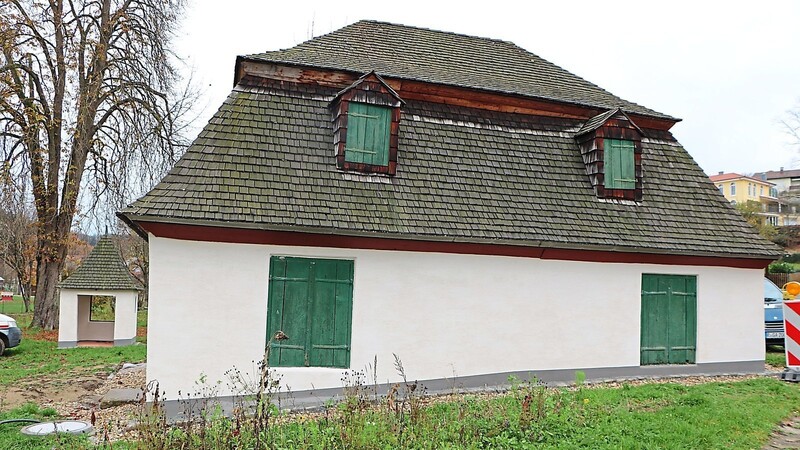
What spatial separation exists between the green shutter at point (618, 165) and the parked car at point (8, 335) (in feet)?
48.4

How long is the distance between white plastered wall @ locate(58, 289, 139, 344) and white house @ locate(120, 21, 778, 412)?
950 centimetres

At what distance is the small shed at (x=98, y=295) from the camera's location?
54.6 feet

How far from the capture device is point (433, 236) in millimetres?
8898

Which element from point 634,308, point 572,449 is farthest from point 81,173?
point 572,449

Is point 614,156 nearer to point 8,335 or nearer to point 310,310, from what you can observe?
point 310,310

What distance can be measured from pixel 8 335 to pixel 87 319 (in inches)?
130

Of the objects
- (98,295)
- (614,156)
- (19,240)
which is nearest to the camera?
(614,156)

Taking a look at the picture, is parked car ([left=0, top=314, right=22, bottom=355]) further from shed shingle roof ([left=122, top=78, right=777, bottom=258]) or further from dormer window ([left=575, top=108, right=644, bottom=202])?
dormer window ([left=575, top=108, right=644, bottom=202])

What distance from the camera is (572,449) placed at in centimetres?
575

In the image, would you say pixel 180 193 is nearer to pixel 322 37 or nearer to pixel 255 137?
pixel 255 137

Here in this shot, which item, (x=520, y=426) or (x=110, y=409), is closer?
(x=520, y=426)

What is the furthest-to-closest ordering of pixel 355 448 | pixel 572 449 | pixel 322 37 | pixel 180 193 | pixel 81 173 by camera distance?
pixel 81 173
pixel 322 37
pixel 180 193
pixel 572 449
pixel 355 448

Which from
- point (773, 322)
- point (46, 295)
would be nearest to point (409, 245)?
point (773, 322)

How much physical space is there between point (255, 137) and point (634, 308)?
23.0 ft
